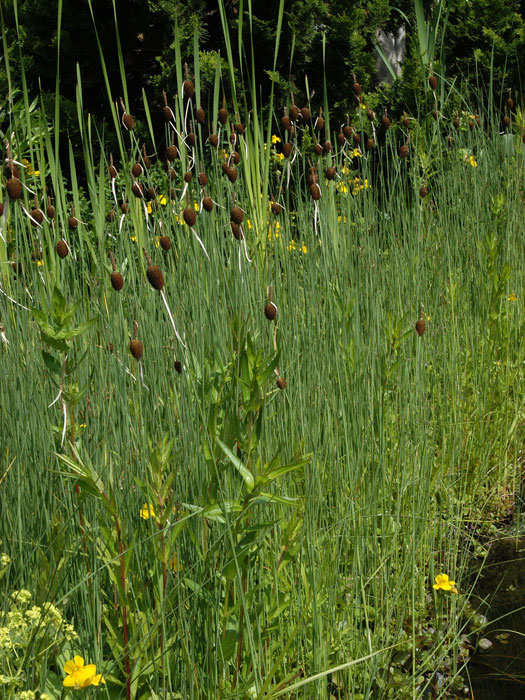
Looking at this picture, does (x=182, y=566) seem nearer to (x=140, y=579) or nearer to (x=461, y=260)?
(x=140, y=579)

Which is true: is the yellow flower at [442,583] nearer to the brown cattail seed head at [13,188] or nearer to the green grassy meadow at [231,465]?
the green grassy meadow at [231,465]

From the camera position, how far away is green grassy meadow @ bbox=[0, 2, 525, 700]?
1.28 m

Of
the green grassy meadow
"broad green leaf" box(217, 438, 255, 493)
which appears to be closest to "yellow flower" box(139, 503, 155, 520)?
the green grassy meadow

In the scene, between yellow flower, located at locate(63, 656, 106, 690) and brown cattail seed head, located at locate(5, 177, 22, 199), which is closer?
yellow flower, located at locate(63, 656, 106, 690)

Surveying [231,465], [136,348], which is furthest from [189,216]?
[231,465]

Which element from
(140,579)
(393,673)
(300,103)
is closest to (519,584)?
(393,673)

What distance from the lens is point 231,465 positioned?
137 centimetres

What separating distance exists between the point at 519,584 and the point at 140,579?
4.64 ft

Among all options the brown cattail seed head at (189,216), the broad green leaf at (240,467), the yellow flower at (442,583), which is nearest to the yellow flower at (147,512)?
the broad green leaf at (240,467)

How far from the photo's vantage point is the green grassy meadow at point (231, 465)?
A: 1.28 m

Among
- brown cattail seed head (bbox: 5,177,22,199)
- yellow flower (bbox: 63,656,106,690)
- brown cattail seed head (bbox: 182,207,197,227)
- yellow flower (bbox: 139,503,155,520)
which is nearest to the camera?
yellow flower (bbox: 63,656,106,690)

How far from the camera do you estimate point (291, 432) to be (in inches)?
68.3

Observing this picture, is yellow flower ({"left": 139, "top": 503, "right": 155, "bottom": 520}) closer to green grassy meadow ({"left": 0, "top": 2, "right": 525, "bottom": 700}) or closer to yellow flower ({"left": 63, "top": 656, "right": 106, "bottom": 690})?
green grassy meadow ({"left": 0, "top": 2, "right": 525, "bottom": 700})

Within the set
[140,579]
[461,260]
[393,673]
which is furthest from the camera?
[461,260]
